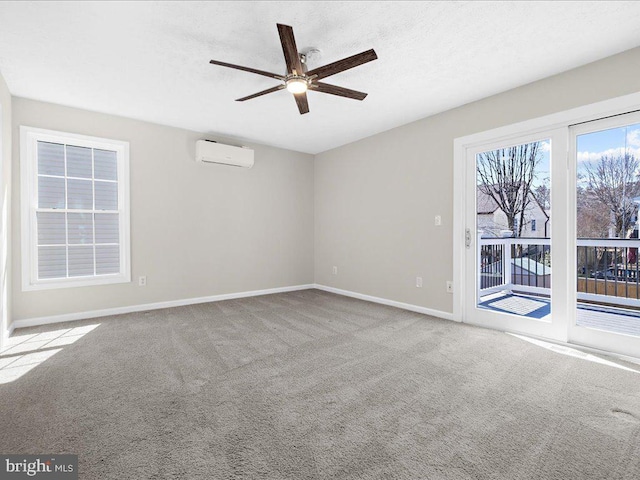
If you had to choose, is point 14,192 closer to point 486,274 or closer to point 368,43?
point 368,43

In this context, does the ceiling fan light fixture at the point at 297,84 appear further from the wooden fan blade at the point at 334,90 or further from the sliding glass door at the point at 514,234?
the sliding glass door at the point at 514,234

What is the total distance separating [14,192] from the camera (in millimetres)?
3393

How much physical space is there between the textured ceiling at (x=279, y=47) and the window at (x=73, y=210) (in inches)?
22.3

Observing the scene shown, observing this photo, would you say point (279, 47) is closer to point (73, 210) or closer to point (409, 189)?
point (409, 189)

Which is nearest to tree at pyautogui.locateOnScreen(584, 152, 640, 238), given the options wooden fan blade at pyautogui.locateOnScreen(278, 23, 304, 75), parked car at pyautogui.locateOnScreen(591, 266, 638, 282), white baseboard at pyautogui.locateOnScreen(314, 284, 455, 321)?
parked car at pyautogui.locateOnScreen(591, 266, 638, 282)

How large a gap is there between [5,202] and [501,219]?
5.17 meters

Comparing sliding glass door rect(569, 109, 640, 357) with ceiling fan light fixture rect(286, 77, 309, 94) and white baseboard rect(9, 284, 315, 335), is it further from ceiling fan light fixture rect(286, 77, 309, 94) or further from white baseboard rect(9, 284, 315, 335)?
white baseboard rect(9, 284, 315, 335)

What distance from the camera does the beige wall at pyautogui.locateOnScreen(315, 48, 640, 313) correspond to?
2881 mm

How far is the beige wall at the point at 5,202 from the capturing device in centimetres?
293

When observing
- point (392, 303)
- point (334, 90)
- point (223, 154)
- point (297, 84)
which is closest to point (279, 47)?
point (297, 84)

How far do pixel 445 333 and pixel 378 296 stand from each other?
1514mm

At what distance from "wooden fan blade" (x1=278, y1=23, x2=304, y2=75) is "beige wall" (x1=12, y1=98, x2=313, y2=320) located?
9.22ft

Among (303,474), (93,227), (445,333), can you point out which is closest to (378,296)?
(445,333)

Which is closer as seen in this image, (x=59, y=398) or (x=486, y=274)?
(x=59, y=398)
